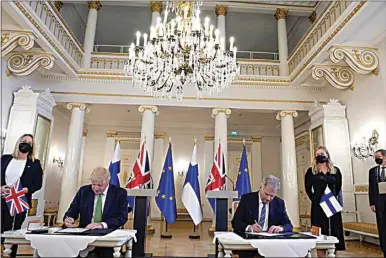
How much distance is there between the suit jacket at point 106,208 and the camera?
115 inches

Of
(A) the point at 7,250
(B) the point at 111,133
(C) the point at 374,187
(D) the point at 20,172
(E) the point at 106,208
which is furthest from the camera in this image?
(B) the point at 111,133

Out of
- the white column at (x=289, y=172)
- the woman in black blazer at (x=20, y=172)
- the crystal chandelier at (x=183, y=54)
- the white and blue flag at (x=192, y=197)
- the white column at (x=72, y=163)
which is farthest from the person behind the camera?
the white column at (x=289, y=172)

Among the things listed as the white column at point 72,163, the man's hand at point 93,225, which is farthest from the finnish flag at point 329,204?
the white column at point 72,163

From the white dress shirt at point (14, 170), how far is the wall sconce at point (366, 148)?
237 inches

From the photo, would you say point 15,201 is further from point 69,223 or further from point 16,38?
point 16,38

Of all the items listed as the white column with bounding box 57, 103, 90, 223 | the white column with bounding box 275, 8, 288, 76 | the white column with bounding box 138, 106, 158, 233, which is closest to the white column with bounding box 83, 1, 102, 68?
the white column with bounding box 57, 103, 90, 223

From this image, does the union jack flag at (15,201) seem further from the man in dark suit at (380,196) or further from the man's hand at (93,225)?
the man in dark suit at (380,196)

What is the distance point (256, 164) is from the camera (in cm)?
1159

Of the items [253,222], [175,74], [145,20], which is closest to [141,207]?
[253,222]

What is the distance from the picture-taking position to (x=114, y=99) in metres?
8.14

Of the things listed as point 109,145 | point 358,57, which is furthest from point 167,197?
point 109,145

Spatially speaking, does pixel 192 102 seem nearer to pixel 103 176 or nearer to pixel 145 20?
pixel 145 20

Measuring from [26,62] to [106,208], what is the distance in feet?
16.6

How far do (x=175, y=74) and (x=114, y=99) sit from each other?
10.1ft
